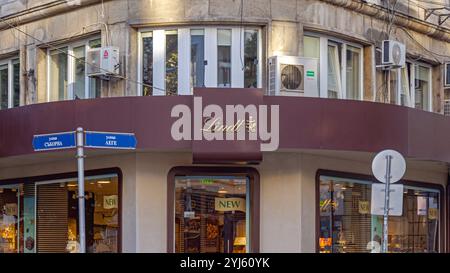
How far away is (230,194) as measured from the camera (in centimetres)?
1448

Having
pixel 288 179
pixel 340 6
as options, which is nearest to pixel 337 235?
pixel 288 179

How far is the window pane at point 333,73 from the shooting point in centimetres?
1548

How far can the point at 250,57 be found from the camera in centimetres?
1462

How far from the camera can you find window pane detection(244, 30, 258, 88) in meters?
14.6

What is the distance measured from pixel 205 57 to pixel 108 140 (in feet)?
14.9

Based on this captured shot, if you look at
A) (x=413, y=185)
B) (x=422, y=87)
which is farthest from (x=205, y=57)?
(x=422, y=87)

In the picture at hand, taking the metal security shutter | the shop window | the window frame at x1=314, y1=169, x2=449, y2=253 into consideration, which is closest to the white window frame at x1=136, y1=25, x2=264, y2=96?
the window frame at x1=314, y1=169, x2=449, y2=253

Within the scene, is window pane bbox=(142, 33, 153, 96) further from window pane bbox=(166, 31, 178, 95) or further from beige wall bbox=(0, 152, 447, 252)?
beige wall bbox=(0, 152, 447, 252)

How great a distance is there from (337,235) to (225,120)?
3.95 m

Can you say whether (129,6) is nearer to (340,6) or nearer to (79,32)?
(79,32)

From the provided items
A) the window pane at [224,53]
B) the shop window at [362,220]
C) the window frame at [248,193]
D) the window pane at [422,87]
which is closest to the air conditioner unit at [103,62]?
the window pane at [224,53]

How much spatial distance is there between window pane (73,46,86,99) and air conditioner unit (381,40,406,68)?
606 cm

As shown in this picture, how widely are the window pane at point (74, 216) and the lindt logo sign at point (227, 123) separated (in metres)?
2.21
